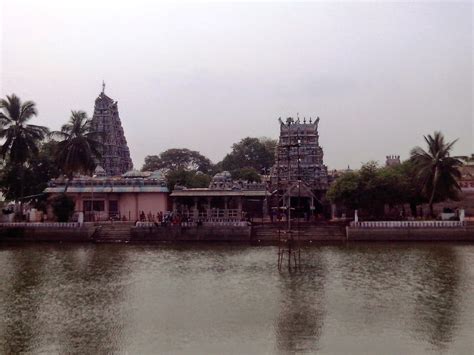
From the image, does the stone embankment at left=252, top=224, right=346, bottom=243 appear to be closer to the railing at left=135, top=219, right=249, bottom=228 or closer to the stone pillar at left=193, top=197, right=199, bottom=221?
the railing at left=135, top=219, right=249, bottom=228

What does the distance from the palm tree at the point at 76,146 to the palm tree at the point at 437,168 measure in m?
27.2

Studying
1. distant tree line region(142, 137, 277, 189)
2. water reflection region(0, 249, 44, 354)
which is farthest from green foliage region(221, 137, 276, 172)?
water reflection region(0, 249, 44, 354)

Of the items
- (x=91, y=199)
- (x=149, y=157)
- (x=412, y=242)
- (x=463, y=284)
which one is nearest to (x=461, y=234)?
(x=412, y=242)

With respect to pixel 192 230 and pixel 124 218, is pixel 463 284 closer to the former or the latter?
pixel 192 230

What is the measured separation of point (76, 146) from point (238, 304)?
32.5 meters

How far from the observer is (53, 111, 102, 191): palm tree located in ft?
156

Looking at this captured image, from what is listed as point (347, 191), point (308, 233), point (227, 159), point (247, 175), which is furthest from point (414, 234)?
point (227, 159)

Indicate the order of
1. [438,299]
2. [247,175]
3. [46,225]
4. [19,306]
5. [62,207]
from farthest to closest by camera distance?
1. [247,175]
2. [62,207]
3. [46,225]
4. [438,299]
5. [19,306]

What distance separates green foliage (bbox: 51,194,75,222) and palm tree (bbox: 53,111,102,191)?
3356 mm

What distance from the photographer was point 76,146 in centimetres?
4762

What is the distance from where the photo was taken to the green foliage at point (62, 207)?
147 feet

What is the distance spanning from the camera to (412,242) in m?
37.9

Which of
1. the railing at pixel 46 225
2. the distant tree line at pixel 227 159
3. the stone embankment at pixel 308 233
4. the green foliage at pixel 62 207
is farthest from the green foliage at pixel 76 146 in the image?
the distant tree line at pixel 227 159

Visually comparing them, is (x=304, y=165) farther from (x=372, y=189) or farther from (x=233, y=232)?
(x=233, y=232)
